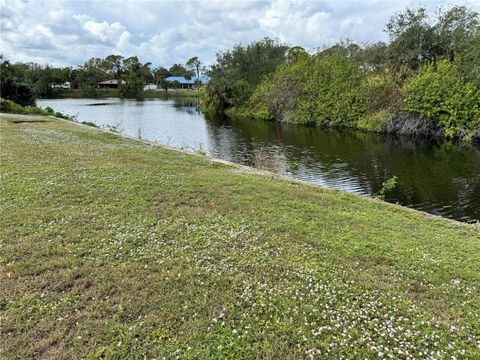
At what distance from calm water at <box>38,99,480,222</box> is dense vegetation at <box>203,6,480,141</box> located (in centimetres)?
294

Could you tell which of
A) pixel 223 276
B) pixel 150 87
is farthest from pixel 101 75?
pixel 223 276

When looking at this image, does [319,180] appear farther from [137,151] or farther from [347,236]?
[347,236]

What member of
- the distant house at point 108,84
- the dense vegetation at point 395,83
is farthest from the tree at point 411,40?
the distant house at point 108,84

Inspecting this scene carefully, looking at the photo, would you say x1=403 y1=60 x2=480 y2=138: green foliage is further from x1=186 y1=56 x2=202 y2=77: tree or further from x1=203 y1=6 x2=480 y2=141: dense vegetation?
x1=186 y1=56 x2=202 y2=77: tree

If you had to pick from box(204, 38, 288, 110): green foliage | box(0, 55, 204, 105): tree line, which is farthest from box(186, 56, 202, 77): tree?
box(204, 38, 288, 110): green foliage

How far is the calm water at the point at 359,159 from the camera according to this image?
45.5 feet

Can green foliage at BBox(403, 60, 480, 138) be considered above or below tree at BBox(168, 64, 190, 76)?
below

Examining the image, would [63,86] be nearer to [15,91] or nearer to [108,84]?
[108,84]

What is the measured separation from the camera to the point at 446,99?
90.5ft

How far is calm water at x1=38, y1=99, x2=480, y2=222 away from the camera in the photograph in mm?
13883

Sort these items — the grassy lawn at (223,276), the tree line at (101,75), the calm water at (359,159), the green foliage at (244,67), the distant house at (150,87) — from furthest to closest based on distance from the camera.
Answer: the distant house at (150,87) < the tree line at (101,75) < the green foliage at (244,67) < the calm water at (359,159) < the grassy lawn at (223,276)

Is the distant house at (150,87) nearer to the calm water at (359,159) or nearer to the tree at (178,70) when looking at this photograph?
A: the tree at (178,70)

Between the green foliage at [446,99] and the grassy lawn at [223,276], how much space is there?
23270 millimetres

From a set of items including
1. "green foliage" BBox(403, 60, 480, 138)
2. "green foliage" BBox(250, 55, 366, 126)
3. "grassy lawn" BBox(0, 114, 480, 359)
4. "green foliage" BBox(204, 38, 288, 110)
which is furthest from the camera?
"green foliage" BBox(204, 38, 288, 110)
